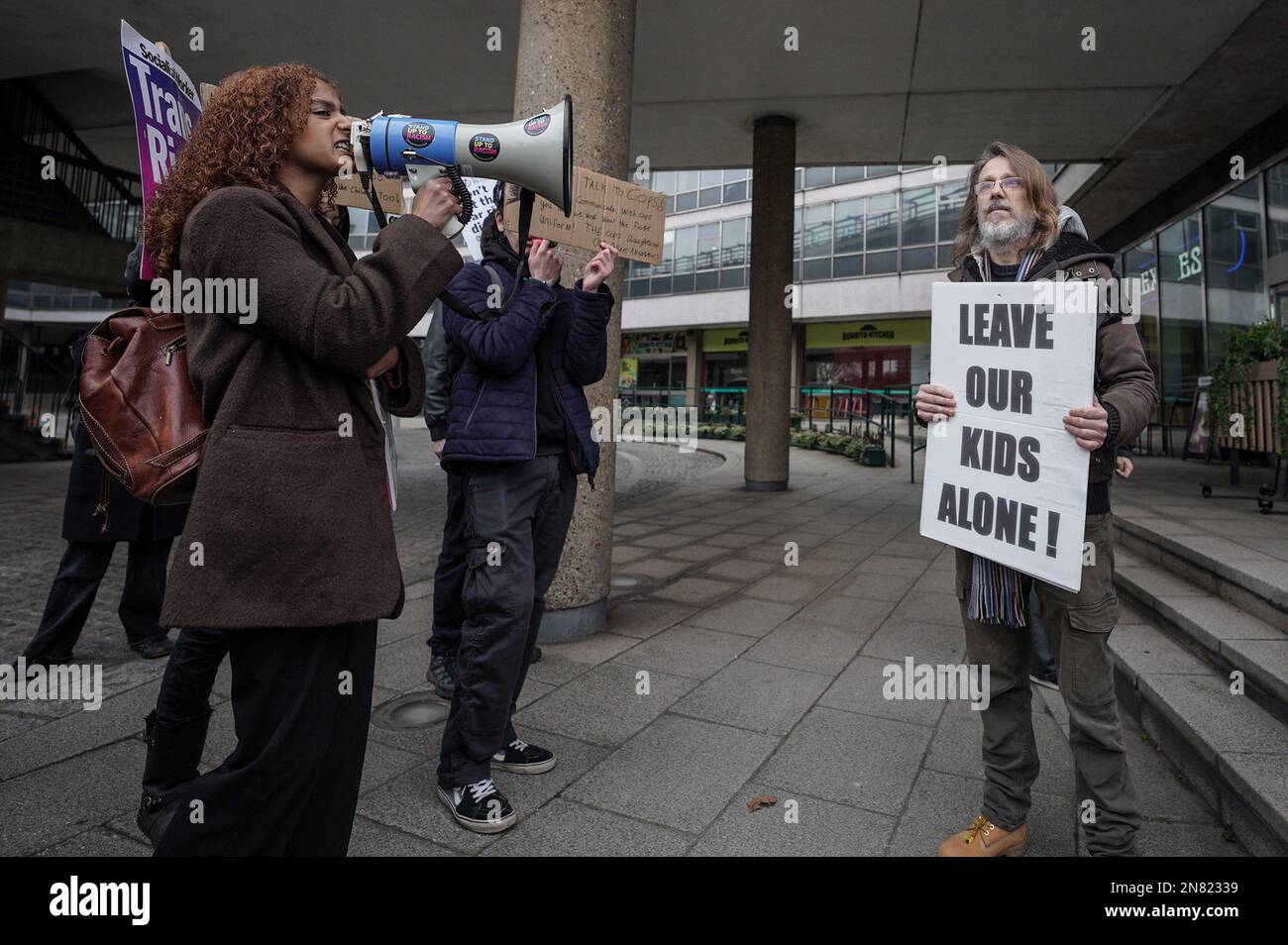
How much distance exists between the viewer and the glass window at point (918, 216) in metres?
25.1

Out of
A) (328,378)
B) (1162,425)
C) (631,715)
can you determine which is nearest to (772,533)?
(631,715)

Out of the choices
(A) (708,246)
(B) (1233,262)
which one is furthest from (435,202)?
(A) (708,246)

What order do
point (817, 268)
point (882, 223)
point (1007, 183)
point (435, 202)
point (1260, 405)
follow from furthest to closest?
point (817, 268) < point (882, 223) < point (1260, 405) < point (1007, 183) < point (435, 202)

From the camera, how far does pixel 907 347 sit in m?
27.8

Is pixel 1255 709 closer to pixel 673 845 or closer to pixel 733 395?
pixel 673 845

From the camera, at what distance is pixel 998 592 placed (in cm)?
216

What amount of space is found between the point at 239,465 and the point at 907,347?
93.9 ft

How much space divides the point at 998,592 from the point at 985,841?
0.68 metres

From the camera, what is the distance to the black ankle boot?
209 centimetres

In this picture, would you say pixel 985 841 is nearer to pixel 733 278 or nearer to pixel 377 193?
Result: pixel 377 193

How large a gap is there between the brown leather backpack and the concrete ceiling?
7.56m

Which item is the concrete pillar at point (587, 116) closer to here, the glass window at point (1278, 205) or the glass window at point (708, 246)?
the glass window at point (1278, 205)

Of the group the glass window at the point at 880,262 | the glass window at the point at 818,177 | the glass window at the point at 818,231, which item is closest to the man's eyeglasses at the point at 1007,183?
the glass window at the point at 880,262

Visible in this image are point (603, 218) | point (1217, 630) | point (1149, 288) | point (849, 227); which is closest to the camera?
point (603, 218)
